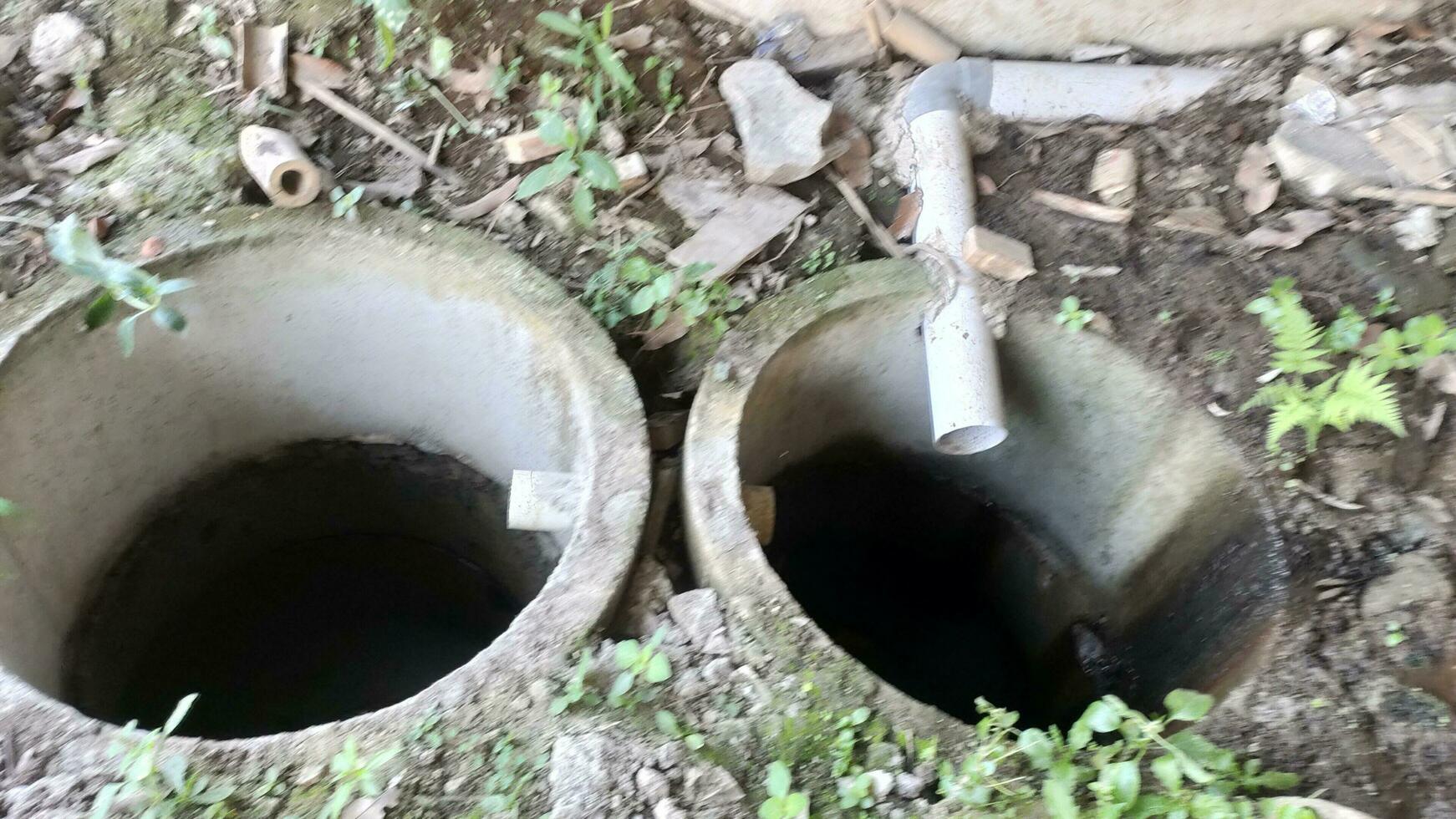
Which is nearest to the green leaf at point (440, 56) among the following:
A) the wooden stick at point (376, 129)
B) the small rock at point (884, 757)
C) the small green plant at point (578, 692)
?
the wooden stick at point (376, 129)

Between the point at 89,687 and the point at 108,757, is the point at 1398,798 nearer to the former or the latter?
the point at 108,757

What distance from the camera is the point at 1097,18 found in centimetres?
289

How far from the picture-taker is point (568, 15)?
2654 mm

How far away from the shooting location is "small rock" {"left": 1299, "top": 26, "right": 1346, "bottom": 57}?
2.88 meters

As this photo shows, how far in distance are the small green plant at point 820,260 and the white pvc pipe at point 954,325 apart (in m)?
0.26

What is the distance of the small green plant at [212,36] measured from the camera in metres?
2.61

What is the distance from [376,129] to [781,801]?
2.09 m

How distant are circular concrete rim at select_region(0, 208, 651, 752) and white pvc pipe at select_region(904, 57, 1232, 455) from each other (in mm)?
854

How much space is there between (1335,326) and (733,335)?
158 cm

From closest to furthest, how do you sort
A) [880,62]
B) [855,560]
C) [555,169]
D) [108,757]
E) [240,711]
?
1. [108,757]
2. [555,169]
3. [880,62]
4. [240,711]
5. [855,560]

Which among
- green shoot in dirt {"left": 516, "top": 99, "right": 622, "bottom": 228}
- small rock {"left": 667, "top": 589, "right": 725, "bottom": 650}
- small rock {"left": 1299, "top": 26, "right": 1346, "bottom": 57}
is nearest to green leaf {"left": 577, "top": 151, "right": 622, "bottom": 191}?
green shoot in dirt {"left": 516, "top": 99, "right": 622, "bottom": 228}

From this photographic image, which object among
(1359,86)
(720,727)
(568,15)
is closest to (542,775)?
(720,727)

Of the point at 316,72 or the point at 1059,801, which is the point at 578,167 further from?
the point at 1059,801

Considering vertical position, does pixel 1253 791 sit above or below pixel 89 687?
above
